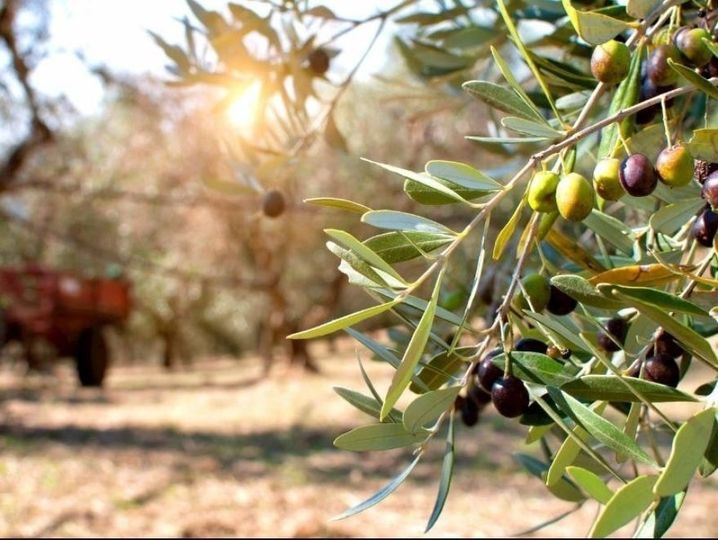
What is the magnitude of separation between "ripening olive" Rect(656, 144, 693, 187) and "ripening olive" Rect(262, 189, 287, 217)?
1.93 ft

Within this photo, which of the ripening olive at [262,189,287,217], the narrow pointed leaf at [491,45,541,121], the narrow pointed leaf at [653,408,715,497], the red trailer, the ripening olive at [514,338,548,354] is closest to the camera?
the narrow pointed leaf at [653,408,715,497]

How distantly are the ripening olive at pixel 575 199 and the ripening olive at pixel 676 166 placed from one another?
0.16ft

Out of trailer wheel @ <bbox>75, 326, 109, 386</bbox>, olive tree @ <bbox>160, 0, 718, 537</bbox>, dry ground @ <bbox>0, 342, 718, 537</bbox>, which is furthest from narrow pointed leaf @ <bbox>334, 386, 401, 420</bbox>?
trailer wheel @ <bbox>75, 326, 109, 386</bbox>

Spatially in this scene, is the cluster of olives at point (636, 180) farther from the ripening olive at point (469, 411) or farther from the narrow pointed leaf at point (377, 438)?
the ripening olive at point (469, 411)

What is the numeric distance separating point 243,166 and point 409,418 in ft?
2.06

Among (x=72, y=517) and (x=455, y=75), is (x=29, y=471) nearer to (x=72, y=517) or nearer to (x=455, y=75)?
(x=72, y=517)

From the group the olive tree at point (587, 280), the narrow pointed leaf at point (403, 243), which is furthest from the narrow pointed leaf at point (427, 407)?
the narrow pointed leaf at point (403, 243)

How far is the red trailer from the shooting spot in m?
7.61

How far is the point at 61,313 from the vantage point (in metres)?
7.98

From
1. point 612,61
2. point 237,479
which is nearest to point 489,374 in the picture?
point 612,61

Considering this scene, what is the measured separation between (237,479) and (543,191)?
2.81m

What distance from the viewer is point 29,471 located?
322 cm

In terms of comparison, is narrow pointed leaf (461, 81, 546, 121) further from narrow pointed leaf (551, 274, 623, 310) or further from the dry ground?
the dry ground

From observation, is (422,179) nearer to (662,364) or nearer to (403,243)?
(403,243)
